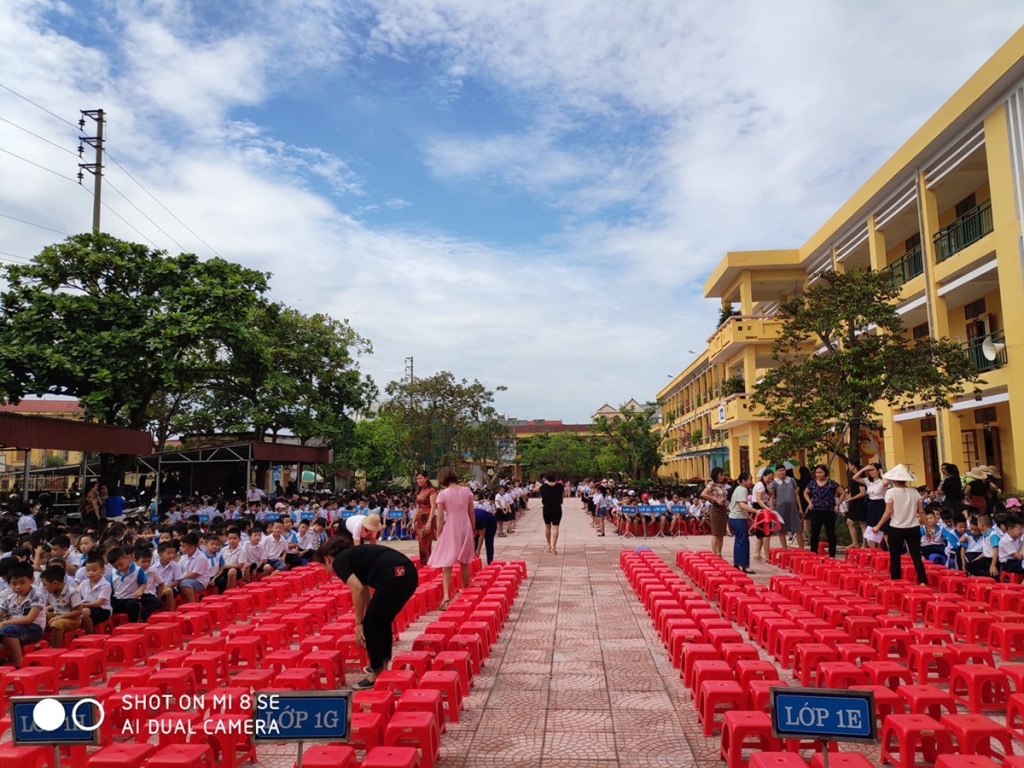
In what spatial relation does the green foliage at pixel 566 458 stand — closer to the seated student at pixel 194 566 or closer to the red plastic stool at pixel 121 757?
the seated student at pixel 194 566

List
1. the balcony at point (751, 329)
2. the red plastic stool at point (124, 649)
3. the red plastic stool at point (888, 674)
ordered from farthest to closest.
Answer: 1. the balcony at point (751, 329)
2. the red plastic stool at point (124, 649)
3. the red plastic stool at point (888, 674)

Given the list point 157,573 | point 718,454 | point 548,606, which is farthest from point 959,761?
point 718,454

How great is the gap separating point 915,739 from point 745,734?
0.87 m

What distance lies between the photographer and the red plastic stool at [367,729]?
399 centimetres

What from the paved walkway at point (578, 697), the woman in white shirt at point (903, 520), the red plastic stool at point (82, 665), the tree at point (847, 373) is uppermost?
the tree at point (847, 373)

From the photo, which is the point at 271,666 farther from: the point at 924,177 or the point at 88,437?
the point at 924,177

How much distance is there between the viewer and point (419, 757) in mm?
3891

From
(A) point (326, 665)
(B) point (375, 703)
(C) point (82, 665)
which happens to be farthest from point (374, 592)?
(C) point (82, 665)

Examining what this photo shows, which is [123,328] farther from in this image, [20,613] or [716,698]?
[716,698]

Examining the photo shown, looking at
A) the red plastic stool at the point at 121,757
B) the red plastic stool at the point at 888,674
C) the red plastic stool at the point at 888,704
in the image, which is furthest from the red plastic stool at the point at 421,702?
the red plastic stool at the point at 888,674

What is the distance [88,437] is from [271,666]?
1197 centimetres

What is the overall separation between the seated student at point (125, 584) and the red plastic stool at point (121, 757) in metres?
4.46

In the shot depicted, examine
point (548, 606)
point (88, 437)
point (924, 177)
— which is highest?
point (924, 177)

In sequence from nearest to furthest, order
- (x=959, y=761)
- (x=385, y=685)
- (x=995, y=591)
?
(x=959, y=761)
(x=385, y=685)
(x=995, y=591)
